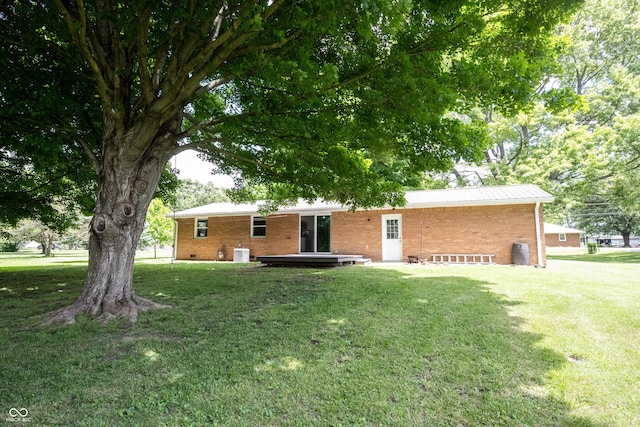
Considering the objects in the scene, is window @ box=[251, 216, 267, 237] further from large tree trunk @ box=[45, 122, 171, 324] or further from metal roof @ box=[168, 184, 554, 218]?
large tree trunk @ box=[45, 122, 171, 324]

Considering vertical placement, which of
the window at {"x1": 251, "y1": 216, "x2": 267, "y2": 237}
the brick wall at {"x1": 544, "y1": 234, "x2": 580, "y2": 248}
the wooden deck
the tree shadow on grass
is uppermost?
the window at {"x1": 251, "y1": 216, "x2": 267, "y2": 237}

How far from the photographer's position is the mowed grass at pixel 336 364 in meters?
2.49

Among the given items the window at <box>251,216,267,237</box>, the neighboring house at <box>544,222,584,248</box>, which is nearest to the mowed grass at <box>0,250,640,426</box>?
the window at <box>251,216,267,237</box>

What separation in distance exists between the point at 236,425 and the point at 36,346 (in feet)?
10.4

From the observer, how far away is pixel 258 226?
1809 cm

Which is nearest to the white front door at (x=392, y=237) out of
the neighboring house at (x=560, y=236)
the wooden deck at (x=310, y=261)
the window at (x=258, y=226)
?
the wooden deck at (x=310, y=261)

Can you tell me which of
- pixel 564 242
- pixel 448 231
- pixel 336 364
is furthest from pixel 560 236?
pixel 336 364

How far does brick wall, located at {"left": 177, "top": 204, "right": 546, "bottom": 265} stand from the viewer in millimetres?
13477

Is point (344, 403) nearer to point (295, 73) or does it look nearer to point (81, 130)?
point (295, 73)

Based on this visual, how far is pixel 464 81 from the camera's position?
189 inches

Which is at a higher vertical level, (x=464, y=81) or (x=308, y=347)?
(x=464, y=81)

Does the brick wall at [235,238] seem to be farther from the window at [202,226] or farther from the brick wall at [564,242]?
the brick wall at [564,242]

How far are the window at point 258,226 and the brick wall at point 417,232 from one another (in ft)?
0.79

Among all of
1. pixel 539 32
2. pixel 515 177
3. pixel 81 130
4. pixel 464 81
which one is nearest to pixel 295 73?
pixel 464 81
